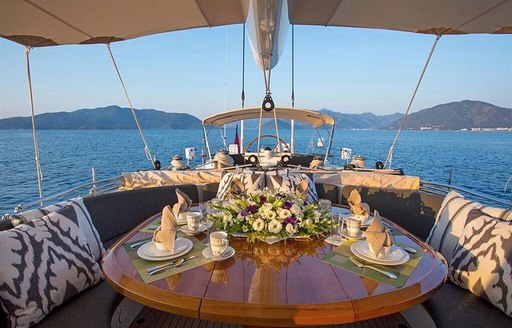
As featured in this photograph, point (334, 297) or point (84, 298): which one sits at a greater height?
point (334, 297)

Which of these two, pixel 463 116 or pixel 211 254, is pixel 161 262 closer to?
pixel 211 254

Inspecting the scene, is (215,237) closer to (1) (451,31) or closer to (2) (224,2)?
(2) (224,2)

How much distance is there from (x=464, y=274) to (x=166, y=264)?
1.57 metres

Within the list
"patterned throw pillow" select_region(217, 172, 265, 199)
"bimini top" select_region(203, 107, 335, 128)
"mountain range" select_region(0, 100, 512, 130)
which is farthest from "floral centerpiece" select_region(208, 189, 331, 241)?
"mountain range" select_region(0, 100, 512, 130)

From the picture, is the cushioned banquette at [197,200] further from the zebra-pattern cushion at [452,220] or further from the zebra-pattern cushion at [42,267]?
the zebra-pattern cushion at [452,220]

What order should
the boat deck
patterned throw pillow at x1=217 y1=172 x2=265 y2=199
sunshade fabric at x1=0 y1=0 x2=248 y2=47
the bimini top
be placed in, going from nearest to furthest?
the boat deck
sunshade fabric at x1=0 y1=0 x2=248 y2=47
patterned throw pillow at x1=217 y1=172 x2=265 y2=199
the bimini top

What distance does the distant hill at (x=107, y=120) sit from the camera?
61991 millimetres

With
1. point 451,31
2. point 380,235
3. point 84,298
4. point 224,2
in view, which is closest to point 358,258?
point 380,235

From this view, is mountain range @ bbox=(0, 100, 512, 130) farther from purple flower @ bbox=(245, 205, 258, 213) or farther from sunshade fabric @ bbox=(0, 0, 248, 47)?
purple flower @ bbox=(245, 205, 258, 213)

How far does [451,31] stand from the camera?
9.76ft

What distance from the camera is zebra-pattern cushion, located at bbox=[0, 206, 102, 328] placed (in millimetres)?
1123

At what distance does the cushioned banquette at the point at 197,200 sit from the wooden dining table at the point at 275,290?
0.29 m

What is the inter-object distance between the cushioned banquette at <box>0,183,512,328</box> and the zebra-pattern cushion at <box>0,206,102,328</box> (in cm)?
7

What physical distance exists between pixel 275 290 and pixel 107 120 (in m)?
78.6
